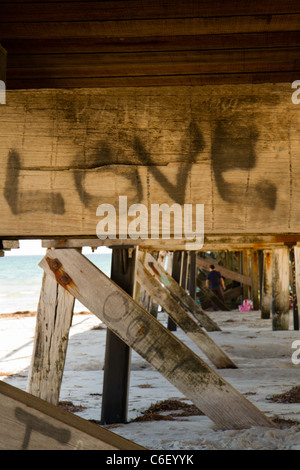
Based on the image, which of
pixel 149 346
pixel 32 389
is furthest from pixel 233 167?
pixel 32 389

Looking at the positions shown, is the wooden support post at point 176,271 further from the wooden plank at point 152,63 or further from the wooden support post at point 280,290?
the wooden plank at point 152,63

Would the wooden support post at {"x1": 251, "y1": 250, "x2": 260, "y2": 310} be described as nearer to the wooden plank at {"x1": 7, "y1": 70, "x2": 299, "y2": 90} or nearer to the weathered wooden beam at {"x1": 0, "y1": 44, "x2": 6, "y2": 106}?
the wooden plank at {"x1": 7, "y1": 70, "x2": 299, "y2": 90}

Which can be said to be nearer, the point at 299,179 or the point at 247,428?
the point at 299,179

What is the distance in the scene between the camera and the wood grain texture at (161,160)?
1612 mm

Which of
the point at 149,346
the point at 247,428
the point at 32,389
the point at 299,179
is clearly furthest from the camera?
the point at 32,389

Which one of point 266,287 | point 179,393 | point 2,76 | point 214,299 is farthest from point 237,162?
point 214,299

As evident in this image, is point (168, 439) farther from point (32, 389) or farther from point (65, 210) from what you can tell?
point (65, 210)

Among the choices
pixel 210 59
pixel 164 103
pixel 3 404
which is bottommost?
pixel 3 404

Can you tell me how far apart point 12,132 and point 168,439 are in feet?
8.44

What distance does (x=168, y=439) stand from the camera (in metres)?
3.46

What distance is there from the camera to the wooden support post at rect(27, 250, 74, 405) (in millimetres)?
4090

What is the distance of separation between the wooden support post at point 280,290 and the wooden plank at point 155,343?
23.1ft
